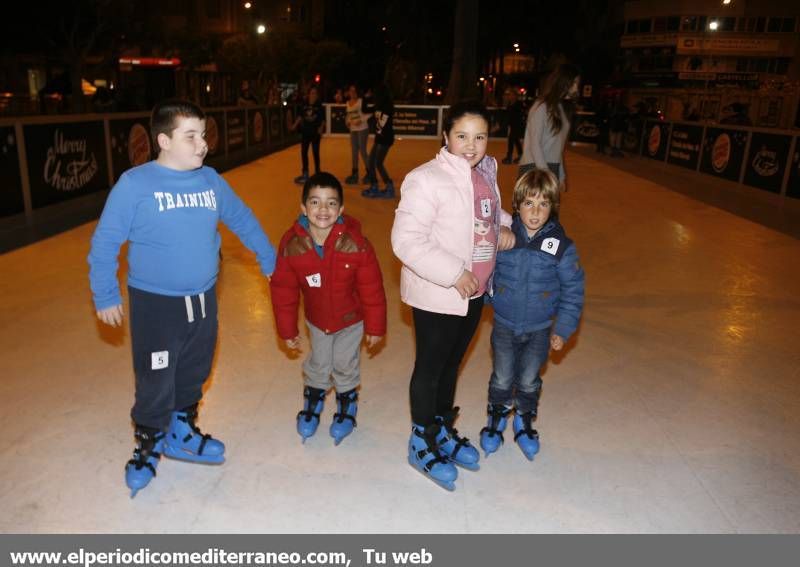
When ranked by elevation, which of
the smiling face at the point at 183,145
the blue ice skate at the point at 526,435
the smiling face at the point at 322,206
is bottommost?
the blue ice skate at the point at 526,435

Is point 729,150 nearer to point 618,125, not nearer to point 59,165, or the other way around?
point 618,125

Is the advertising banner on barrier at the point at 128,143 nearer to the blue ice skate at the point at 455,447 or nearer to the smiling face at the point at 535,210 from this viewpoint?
the blue ice skate at the point at 455,447

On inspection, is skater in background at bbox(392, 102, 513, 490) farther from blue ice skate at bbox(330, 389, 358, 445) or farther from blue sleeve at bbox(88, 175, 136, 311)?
blue sleeve at bbox(88, 175, 136, 311)

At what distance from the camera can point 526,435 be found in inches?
122

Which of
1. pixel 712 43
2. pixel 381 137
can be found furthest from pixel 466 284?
pixel 712 43

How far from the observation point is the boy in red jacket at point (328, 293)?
2.85m

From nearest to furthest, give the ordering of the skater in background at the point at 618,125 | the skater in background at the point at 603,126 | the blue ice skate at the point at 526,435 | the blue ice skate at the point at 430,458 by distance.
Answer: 1. the blue ice skate at the point at 430,458
2. the blue ice skate at the point at 526,435
3. the skater in background at the point at 618,125
4. the skater in background at the point at 603,126

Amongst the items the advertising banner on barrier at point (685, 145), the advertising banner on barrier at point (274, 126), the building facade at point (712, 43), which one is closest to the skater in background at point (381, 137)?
the advertising banner on barrier at point (685, 145)

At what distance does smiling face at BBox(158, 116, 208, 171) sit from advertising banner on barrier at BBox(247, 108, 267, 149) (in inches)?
567

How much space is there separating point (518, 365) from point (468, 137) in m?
1.13

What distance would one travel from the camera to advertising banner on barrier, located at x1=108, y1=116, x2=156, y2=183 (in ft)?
31.1

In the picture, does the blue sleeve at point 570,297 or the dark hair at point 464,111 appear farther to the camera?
the blue sleeve at point 570,297

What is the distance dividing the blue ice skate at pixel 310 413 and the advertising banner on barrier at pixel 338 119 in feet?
62.3

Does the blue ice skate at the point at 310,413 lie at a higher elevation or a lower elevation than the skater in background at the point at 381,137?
lower
